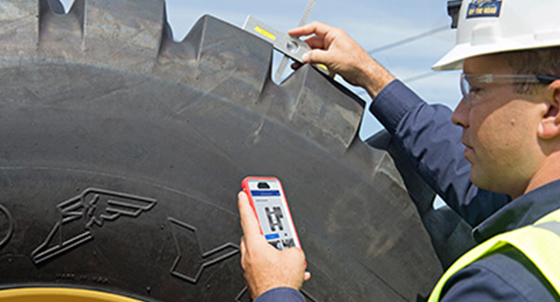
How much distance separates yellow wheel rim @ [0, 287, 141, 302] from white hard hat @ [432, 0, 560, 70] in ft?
3.14

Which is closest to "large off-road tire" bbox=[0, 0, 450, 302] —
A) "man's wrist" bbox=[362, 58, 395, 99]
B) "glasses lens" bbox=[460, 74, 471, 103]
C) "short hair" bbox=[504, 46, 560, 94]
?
"man's wrist" bbox=[362, 58, 395, 99]

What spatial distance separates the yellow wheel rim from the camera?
1.33 meters

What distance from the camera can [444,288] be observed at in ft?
3.35

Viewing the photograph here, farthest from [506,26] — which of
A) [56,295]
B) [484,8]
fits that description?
[56,295]

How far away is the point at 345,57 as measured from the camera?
5.85ft

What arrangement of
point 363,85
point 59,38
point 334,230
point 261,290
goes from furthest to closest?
1. point 363,85
2. point 334,230
3. point 59,38
4. point 261,290

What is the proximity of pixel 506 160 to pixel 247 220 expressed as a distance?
575mm

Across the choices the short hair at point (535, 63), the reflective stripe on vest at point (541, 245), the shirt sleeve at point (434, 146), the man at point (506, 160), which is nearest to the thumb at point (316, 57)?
the shirt sleeve at point (434, 146)

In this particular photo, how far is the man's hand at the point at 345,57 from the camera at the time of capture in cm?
177

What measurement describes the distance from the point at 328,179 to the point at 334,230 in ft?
0.45

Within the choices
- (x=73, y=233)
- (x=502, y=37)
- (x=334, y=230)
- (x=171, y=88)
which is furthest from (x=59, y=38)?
(x=502, y=37)

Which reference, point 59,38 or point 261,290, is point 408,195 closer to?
point 261,290

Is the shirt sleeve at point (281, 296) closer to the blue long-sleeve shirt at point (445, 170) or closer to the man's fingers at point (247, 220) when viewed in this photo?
the blue long-sleeve shirt at point (445, 170)

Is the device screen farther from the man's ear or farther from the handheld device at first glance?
the man's ear
